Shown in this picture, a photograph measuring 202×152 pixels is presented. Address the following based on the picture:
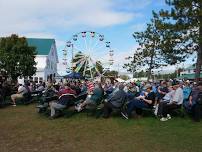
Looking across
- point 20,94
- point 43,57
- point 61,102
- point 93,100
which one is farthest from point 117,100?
point 43,57

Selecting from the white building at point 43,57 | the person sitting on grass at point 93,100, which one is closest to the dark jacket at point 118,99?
the person sitting on grass at point 93,100

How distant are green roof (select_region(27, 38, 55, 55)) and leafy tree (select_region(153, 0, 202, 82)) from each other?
48.4m

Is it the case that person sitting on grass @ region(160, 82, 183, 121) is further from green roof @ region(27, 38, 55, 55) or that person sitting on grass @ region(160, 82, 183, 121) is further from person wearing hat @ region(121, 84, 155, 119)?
green roof @ region(27, 38, 55, 55)

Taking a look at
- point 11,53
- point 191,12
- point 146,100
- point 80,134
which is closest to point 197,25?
point 191,12

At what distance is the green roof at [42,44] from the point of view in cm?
7394

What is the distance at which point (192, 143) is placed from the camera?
993cm

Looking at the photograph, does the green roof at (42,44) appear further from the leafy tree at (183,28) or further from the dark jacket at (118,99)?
the dark jacket at (118,99)

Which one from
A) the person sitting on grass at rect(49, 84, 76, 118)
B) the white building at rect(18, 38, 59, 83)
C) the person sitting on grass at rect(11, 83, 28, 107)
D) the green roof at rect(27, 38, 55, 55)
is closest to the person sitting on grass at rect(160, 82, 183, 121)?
the person sitting on grass at rect(49, 84, 76, 118)

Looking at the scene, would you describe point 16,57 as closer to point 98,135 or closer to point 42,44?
point 42,44

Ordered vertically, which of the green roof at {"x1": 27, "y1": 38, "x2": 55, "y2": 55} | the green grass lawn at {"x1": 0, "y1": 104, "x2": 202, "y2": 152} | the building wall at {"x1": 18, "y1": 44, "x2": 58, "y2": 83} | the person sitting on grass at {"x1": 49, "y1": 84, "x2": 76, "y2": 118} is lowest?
the green grass lawn at {"x1": 0, "y1": 104, "x2": 202, "y2": 152}

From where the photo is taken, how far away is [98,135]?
37.2ft

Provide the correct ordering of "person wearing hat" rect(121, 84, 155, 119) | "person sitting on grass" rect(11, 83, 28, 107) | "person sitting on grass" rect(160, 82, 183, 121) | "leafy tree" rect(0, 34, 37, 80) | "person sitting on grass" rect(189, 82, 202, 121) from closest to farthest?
"person sitting on grass" rect(189, 82, 202, 121) < "person sitting on grass" rect(160, 82, 183, 121) < "person wearing hat" rect(121, 84, 155, 119) < "person sitting on grass" rect(11, 83, 28, 107) < "leafy tree" rect(0, 34, 37, 80)

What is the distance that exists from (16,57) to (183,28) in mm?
28058

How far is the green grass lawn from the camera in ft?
31.3
